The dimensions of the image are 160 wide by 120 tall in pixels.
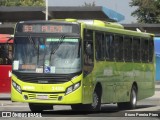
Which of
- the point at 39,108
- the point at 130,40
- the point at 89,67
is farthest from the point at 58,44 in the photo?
the point at 130,40

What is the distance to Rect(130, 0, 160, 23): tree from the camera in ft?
271

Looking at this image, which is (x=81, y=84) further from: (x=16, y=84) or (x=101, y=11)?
(x=101, y=11)

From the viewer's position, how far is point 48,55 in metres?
18.0

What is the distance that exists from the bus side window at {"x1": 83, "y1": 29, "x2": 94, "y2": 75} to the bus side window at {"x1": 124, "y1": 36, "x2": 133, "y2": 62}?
3.25 m

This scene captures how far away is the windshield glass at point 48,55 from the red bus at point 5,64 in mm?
8013

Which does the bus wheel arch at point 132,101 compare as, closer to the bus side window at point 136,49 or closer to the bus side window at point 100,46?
the bus side window at point 136,49

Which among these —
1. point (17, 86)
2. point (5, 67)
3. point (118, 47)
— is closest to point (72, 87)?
point (17, 86)

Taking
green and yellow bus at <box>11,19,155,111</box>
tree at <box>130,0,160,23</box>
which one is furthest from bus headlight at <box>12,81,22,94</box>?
tree at <box>130,0,160,23</box>

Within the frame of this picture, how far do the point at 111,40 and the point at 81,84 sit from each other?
3.23 meters

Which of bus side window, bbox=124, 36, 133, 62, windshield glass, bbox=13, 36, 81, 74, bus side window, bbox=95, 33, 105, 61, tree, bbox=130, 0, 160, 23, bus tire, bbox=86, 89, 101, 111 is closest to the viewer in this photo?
windshield glass, bbox=13, 36, 81, 74

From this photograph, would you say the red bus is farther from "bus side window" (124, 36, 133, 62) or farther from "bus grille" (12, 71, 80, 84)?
Result: "bus grille" (12, 71, 80, 84)

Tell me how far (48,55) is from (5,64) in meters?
8.98

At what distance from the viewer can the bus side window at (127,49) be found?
71.5 ft

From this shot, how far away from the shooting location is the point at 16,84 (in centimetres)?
1816
